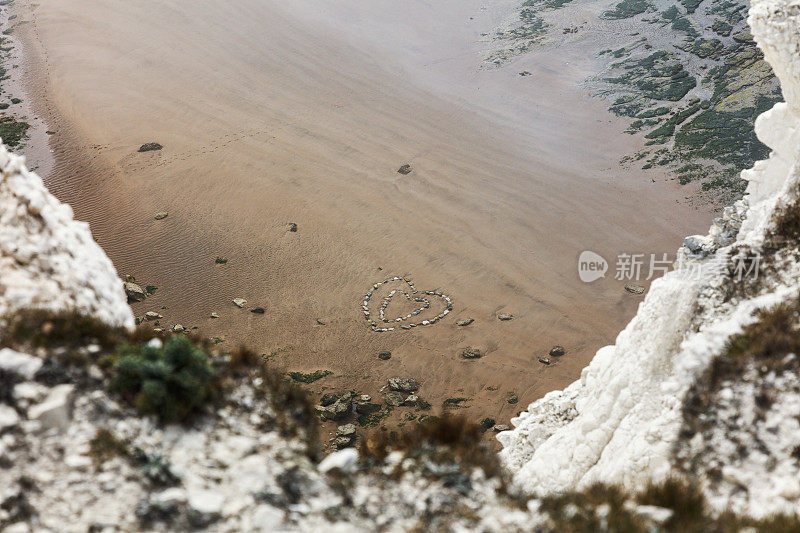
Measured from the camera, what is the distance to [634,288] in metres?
22.9

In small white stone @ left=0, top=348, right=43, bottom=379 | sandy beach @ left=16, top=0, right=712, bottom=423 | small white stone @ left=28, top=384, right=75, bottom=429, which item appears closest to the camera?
small white stone @ left=28, top=384, right=75, bottom=429

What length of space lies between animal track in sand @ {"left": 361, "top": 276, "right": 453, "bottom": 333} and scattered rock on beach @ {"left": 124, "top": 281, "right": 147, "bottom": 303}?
27.5ft

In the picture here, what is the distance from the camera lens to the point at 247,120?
114ft

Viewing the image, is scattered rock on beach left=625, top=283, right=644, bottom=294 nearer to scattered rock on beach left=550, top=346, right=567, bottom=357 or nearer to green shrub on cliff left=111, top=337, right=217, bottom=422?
scattered rock on beach left=550, top=346, right=567, bottom=357

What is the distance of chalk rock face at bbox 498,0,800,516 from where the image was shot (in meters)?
5.80

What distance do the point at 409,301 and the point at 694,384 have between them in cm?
1584

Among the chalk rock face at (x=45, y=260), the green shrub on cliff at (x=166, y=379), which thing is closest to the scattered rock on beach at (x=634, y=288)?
the chalk rock face at (x=45, y=260)

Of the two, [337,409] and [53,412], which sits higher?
[53,412]

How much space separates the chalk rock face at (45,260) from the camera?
21.5 ft

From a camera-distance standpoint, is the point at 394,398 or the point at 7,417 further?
the point at 394,398

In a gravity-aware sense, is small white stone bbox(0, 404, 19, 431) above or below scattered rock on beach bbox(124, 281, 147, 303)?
above

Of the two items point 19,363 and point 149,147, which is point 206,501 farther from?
point 149,147

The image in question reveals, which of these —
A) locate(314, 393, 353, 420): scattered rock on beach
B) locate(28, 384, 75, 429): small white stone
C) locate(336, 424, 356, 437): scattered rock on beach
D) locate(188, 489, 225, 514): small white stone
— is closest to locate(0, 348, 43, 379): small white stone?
locate(28, 384, 75, 429): small white stone

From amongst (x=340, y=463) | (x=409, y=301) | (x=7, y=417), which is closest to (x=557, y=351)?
(x=409, y=301)
